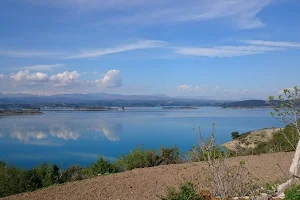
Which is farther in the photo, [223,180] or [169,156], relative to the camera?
A: [169,156]

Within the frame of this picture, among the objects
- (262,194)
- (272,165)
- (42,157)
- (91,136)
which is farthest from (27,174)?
(91,136)

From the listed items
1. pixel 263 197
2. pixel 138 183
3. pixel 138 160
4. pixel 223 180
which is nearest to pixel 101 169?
pixel 138 160

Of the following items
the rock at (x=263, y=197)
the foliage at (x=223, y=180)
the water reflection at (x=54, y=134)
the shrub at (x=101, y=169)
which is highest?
the foliage at (x=223, y=180)

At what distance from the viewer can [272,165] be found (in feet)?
29.3

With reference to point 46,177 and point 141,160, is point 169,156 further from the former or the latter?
point 46,177

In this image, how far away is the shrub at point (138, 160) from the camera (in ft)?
34.4

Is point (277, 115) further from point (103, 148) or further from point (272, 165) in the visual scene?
point (103, 148)

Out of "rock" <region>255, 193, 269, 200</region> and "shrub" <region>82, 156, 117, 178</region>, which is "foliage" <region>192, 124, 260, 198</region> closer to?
"rock" <region>255, 193, 269, 200</region>

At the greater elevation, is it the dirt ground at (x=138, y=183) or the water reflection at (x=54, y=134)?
the dirt ground at (x=138, y=183)

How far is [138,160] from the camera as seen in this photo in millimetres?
10633

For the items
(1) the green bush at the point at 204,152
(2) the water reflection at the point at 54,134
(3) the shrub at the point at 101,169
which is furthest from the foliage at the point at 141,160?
(2) the water reflection at the point at 54,134

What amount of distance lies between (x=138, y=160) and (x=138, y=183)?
3237 millimetres

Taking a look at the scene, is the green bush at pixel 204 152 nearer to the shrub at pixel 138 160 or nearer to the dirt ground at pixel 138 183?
the dirt ground at pixel 138 183

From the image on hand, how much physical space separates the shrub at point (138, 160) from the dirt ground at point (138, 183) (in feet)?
4.79
